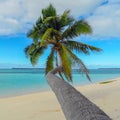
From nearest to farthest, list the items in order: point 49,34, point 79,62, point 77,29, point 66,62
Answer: point 66,62 → point 79,62 → point 49,34 → point 77,29

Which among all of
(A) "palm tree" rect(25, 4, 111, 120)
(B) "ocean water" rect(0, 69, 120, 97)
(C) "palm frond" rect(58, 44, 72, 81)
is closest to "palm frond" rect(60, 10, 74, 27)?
(A) "palm tree" rect(25, 4, 111, 120)

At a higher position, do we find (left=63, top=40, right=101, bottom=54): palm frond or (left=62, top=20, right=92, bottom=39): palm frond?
(left=62, top=20, right=92, bottom=39): palm frond

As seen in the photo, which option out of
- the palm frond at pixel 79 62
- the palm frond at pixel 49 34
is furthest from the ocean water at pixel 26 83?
the palm frond at pixel 49 34

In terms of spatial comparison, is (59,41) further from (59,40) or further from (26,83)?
(26,83)

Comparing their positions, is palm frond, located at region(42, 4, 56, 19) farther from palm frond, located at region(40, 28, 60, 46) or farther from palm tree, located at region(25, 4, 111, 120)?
palm frond, located at region(40, 28, 60, 46)

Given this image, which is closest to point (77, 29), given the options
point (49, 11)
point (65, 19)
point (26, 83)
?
point (65, 19)

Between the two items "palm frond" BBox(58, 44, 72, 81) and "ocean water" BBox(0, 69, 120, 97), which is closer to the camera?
"palm frond" BBox(58, 44, 72, 81)

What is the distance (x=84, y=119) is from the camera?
4.23 ft

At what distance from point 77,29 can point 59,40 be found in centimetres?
118

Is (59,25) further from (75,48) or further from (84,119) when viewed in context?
(84,119)

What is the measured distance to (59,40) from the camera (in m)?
13.8

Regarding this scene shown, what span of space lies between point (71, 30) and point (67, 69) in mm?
2173

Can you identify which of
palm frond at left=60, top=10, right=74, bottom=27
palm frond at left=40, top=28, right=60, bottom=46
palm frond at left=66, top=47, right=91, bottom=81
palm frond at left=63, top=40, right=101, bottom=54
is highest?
palm frond at left=60, top=10, right=74, bottom=27

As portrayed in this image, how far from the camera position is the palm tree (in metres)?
12.8
